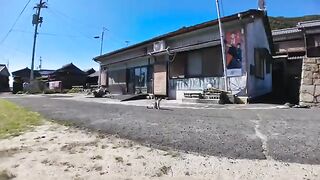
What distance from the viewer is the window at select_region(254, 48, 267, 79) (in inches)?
566

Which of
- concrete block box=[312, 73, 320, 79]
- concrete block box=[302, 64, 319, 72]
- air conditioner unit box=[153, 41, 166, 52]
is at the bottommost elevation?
concrete block box=[312, 73, 320, 79]

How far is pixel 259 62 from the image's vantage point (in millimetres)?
15141

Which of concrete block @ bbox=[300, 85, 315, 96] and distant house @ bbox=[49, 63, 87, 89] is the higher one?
distant house @ bbox=[49, 63, 87, 89]

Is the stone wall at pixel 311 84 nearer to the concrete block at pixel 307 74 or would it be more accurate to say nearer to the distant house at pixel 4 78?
the concrete block at pixel 307 74

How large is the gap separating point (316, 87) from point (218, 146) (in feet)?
24.2

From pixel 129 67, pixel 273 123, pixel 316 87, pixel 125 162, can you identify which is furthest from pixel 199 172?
pixel 129 67

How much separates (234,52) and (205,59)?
6.12 ft

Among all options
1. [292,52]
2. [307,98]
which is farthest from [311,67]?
[292,52]

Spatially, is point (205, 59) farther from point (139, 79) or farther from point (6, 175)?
point (6, 175)

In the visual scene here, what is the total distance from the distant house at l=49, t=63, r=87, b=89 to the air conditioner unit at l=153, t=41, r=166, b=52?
1135 inches

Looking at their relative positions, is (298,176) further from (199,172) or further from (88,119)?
(88,119)

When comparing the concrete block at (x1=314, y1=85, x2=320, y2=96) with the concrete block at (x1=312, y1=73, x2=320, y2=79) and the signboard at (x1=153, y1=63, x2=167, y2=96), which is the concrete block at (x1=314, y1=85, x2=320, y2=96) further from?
the signboard at (x1=153, y1=63, x2=167, y2=96)

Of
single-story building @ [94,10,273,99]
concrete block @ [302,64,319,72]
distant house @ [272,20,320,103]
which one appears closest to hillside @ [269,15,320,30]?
distant house @ [272,20,320,103]

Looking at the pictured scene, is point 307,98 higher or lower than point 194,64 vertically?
lower
